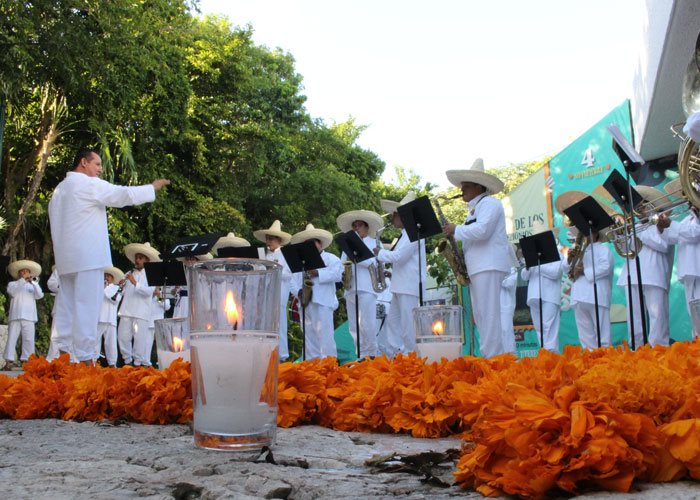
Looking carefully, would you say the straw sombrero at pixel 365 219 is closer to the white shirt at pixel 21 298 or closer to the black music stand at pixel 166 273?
the black music stand at pixel 166 273

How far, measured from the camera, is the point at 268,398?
2.38m

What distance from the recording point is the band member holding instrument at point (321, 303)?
37.1ft

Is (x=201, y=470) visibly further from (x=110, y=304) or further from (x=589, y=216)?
(x=110, y=304)

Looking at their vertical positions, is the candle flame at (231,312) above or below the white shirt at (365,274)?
below

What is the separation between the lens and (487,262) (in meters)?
7.36

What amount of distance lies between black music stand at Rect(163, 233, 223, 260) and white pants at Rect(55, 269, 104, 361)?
82.4 inches

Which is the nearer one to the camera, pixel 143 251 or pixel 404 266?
pixel 404 266

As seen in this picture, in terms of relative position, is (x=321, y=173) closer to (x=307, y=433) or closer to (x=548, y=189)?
(x=548, y=189)

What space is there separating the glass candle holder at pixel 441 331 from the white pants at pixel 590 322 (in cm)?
681

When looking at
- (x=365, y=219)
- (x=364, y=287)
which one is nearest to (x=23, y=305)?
(x=364, y=287)

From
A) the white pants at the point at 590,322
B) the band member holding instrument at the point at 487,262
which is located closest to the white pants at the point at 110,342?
the white pants at the point at 590,322

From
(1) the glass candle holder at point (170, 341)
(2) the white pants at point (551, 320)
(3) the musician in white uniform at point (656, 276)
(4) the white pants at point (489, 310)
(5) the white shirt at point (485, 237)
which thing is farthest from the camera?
(2) the white pants at point (551, 320)

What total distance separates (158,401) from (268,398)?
124 centimetres

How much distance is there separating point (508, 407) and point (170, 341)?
268 cm
